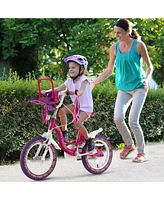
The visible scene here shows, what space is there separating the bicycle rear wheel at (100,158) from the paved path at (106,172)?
6cm

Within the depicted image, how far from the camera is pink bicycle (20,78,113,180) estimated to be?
380 centimetres

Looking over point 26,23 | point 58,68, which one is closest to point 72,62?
point 26,23

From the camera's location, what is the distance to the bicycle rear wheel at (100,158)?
4242 millimetres

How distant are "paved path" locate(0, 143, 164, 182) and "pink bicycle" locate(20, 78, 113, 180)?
0.09 metres

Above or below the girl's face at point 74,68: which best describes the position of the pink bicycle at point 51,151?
below

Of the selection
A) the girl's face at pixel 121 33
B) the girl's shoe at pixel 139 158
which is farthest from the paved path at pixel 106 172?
the girl's face at pixel 121 33

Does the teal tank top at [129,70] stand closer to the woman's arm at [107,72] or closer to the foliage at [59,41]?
the woman's arm at [107,72]

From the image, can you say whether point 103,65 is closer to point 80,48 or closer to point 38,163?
point 80,48

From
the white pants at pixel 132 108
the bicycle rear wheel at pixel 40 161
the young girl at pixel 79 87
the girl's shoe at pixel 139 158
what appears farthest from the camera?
the girl's shoe at pixel 139 158

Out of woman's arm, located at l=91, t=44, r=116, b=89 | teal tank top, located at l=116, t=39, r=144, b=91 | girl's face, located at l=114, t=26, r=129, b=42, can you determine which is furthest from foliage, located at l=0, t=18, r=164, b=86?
girl's face, located at l=114, t=26, r=129, b=42

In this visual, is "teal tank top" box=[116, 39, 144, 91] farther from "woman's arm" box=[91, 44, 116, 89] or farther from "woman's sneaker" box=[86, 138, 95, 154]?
"woman's sneaker" box=[86, 138, 95, 154]

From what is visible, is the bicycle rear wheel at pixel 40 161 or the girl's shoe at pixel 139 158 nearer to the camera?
the bicycle rear wheel at pixel 40 161

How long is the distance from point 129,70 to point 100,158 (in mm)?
886

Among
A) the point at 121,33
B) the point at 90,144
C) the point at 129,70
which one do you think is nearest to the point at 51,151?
the point at 90,144
